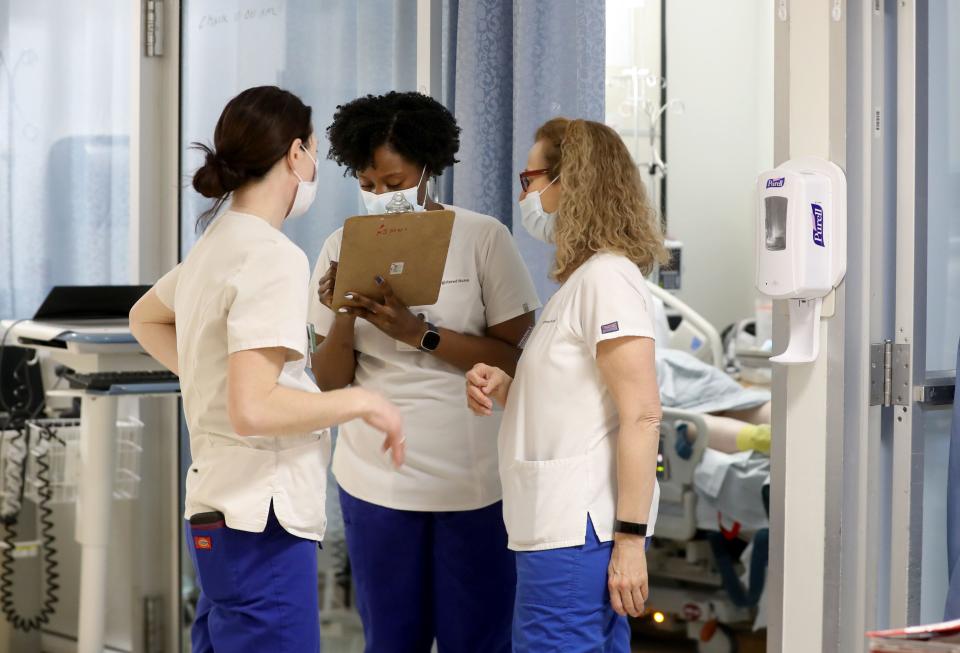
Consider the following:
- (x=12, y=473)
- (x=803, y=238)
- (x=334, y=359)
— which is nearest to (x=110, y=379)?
(x=12, y=473)

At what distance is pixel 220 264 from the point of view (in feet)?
4.97

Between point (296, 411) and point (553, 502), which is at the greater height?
point (296, 411)

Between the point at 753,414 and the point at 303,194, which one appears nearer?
the point at 303,194

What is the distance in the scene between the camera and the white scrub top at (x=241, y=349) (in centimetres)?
148

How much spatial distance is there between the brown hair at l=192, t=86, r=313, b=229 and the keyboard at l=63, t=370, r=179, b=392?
1.40 m

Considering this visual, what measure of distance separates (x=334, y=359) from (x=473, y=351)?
0.26m

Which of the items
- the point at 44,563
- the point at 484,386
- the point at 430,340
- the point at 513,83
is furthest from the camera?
the point at 44,563

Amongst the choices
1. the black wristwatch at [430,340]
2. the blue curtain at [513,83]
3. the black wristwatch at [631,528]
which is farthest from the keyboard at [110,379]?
the black wristwatch at [631,528]

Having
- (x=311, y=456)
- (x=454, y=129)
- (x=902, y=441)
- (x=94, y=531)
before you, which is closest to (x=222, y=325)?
(x=311, y=456)

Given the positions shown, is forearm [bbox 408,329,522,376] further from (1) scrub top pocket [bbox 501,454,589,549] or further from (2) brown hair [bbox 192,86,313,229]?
(2) brown hair [bbox 192,86,313,229]

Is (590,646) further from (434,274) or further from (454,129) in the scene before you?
(454,129)

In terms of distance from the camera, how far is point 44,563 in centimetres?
330

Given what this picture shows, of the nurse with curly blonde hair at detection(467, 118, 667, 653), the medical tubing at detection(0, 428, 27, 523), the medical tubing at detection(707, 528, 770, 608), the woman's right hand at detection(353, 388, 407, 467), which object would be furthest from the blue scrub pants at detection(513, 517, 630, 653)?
the medical tubing at detection(0, 428, 27, 523)

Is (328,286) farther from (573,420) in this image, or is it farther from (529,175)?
(573,420)
